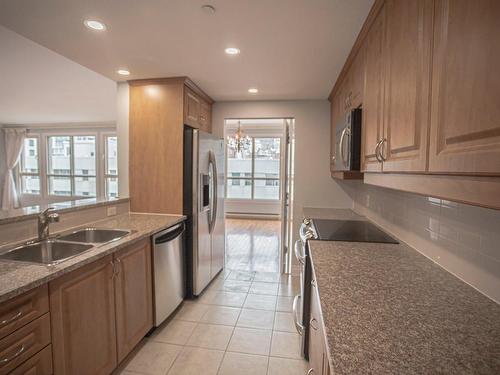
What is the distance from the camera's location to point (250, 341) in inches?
88.4

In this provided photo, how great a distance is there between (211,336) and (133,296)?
2.48 ft

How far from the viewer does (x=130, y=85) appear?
288 cm

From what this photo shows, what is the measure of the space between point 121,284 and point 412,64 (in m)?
2.02

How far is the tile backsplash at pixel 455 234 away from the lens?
104 centimetres

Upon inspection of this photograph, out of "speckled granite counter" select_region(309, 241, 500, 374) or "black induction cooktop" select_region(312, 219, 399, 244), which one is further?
"black induction cooktop" select_region(312, 219, 399, 244)

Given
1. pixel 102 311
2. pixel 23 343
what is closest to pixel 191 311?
pixel 102 311

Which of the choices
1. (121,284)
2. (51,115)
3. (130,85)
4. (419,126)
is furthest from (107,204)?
(51,115)

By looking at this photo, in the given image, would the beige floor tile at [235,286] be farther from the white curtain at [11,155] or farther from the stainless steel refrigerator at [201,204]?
the white curtain at [11,155]

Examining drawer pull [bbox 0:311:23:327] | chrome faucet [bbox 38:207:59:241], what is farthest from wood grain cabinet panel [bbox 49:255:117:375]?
chrome faucet [bbox 38:207:59:241]

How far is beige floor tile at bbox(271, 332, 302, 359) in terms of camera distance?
2.08 m

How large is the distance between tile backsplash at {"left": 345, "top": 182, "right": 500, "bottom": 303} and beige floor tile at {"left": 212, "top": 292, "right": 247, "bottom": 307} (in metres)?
1.70

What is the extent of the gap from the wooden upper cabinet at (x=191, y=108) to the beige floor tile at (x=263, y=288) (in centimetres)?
199

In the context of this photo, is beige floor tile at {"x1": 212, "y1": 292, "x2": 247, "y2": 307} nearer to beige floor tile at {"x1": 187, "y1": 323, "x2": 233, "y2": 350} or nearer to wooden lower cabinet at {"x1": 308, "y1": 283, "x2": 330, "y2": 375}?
beige floor tile at {"x1": 187, "y1": 323, "x2": 233, "y2": 350}

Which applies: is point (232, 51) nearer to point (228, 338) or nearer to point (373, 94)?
point (373, 94)
